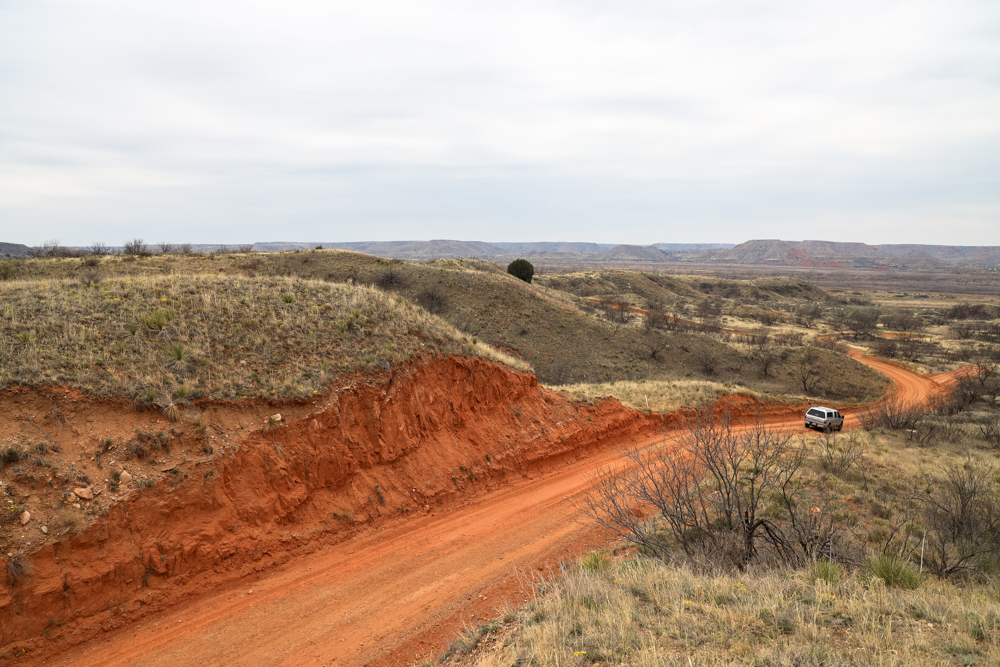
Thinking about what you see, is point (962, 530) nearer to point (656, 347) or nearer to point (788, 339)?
point (656, 347)

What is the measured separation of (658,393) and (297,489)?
16420 mm

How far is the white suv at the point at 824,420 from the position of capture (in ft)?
70.5

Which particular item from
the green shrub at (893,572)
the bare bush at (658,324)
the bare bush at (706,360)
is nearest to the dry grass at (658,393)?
the bare bush at (706,360)

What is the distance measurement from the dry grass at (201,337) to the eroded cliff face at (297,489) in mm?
733

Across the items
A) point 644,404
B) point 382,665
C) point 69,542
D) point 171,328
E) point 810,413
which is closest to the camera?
point 382,665

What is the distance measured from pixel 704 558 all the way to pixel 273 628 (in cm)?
732

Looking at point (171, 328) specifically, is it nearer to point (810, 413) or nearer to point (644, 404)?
point (644, 404)

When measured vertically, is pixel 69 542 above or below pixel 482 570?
above

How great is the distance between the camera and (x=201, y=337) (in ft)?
40.8

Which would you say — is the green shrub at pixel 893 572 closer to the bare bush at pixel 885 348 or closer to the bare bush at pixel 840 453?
the bare bush at pixel 840 453

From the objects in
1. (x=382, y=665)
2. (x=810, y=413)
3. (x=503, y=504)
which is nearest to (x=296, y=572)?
(x=382, y=665)

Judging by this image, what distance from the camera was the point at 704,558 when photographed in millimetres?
8195

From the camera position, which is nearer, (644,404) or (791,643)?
(791,643)

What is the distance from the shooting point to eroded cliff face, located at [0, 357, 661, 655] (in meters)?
7.90
